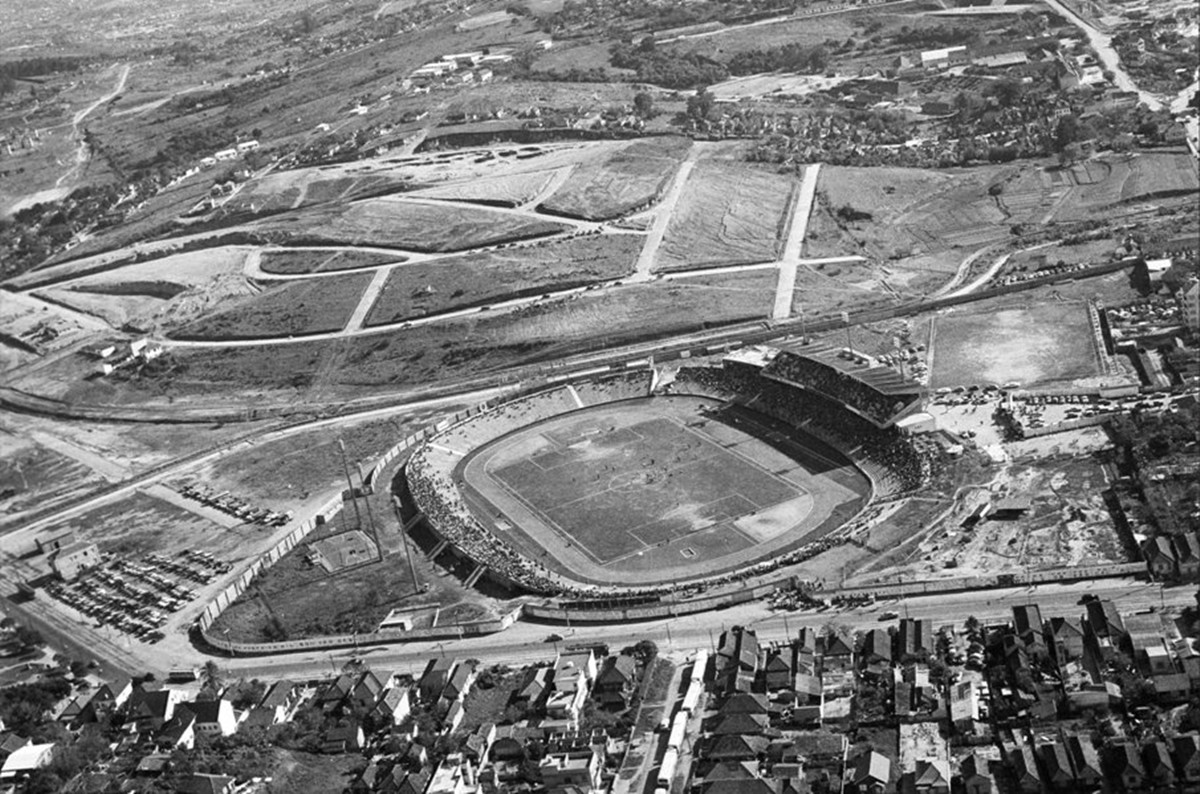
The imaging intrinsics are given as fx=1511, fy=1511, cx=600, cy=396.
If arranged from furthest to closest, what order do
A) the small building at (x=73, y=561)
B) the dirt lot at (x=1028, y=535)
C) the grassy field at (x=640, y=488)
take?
1. the small building at (x=73, y=561)
2. the grassy field at (x=640, y=488)
3. the dirt lot at (x=1028, y=535)

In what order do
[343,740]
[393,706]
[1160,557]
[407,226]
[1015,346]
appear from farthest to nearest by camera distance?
[407,226] < [1015,346] < [1160,557] < [393,706] < [343,740]

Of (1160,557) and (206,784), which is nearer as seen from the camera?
(206,784)

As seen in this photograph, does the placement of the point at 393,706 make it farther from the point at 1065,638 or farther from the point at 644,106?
the point at 644,106

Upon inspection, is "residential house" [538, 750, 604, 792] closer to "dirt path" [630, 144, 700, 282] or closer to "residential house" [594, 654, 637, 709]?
"residential house" [594, 654, 637, 709]

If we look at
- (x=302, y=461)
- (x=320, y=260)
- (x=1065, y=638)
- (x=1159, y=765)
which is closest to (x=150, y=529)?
(x=302, y=461)

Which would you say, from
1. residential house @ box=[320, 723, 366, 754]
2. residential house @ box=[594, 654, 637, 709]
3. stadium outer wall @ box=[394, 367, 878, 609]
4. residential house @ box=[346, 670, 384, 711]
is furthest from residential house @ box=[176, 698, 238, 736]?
residential house @ box=[594, 654, 637, 709]

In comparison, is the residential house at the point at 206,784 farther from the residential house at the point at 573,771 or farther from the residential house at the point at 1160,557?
the residential house at the point at 1160,557

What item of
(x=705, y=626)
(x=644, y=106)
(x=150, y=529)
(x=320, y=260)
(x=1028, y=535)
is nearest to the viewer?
(x=705, y=626)

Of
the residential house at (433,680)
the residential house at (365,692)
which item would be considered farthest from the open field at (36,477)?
the residential house at (433,680)
